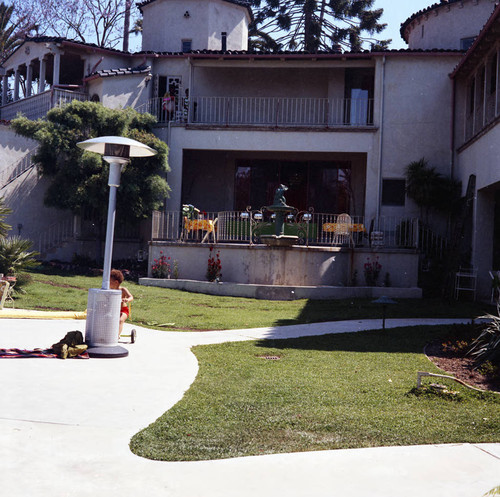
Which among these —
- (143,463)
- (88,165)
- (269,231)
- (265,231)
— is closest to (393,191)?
(269,231)

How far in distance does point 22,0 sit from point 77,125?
17.7 meters

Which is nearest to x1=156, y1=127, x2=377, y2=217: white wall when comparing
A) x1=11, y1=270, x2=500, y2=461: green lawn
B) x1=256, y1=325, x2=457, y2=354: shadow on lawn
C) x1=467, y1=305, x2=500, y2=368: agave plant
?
x1=256, y1=325, x2=457, y2=354: shadow on lawn

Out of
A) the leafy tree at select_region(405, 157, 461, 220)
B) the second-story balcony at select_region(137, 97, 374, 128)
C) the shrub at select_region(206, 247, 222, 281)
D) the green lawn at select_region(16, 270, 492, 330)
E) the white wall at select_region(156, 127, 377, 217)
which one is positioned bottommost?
the green lawn at select_region(16, 270, 492, 330)

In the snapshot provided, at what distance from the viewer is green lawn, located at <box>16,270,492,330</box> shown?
477 inches

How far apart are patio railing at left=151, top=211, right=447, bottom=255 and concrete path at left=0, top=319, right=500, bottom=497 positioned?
38.6ft

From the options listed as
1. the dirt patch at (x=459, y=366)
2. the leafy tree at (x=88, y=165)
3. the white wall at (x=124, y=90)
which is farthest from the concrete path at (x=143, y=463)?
the white wall at (x=124, y=90)

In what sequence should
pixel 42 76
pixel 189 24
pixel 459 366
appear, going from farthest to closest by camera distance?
pixel 189 24 → pixel 42 76 → pixel 459 366

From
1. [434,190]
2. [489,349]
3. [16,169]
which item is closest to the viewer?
[489,349]

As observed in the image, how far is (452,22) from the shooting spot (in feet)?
76.6

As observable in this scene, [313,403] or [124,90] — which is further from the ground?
[124,90]

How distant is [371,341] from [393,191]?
12136mm

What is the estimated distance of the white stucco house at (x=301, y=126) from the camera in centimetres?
1816

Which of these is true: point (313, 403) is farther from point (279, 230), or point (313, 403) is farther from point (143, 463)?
point (279, 230)

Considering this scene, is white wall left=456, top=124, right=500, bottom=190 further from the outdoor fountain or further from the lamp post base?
the lamp post base
